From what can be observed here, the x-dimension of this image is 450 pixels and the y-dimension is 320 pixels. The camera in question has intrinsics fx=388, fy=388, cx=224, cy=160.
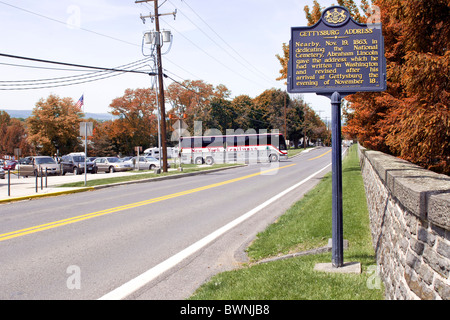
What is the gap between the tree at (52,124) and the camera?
5594 cm

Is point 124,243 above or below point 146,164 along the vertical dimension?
below

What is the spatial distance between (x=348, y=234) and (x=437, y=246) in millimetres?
4821

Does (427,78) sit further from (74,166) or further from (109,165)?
(109,165)

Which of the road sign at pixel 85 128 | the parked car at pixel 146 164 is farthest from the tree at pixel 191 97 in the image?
the road sign at pixel 85 128

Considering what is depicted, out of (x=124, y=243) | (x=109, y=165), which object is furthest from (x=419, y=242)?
(x=109, y=165)

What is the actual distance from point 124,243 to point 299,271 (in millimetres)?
4024

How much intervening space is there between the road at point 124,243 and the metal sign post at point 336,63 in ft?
8.82

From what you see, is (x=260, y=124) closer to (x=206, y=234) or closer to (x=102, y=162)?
(x=102, y=162)

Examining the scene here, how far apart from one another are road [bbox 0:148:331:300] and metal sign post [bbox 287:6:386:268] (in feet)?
8.82

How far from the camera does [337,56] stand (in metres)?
5.80

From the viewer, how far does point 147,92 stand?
2667 inches

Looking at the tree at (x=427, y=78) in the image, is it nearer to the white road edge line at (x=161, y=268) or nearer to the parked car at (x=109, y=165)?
the white road edge line at (x=161, y=268)
